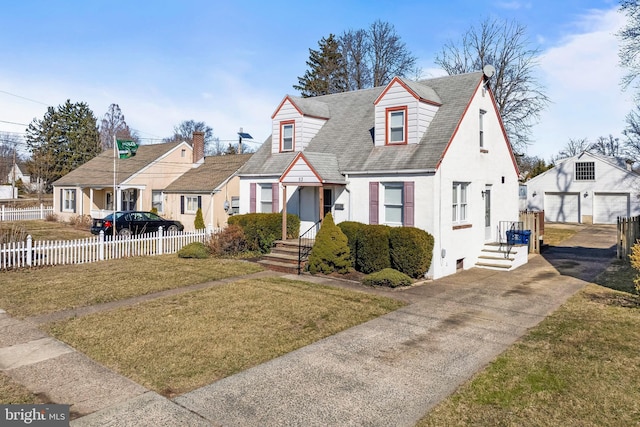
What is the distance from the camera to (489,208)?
17.9 meters

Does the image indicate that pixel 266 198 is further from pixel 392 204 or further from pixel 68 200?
pixel 68 200

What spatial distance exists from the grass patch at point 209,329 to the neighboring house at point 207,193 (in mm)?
15475

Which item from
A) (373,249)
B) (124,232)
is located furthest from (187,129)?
(373,249)

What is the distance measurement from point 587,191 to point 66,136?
5969 cm

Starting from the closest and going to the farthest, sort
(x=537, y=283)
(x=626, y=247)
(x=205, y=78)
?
(x=537, y=283)
(x=626, y=247)
(x=205, y=78)

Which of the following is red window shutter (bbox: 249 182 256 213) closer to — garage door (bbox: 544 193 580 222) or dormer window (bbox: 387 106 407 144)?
dormer window (bbox: 387 106 407 144)

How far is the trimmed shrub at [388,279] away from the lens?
12398 millimetres

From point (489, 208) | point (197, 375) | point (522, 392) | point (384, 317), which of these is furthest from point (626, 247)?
point (197, 375)

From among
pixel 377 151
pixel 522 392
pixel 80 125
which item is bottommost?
pixel 522 392

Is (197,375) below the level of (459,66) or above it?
below

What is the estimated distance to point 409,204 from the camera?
47.0 ft

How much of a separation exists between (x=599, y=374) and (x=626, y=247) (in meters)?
13.7

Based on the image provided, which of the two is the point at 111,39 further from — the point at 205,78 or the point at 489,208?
the point at 489,208

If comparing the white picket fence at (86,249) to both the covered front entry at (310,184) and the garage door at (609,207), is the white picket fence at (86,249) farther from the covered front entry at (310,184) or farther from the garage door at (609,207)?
the garage door at (609,207)
